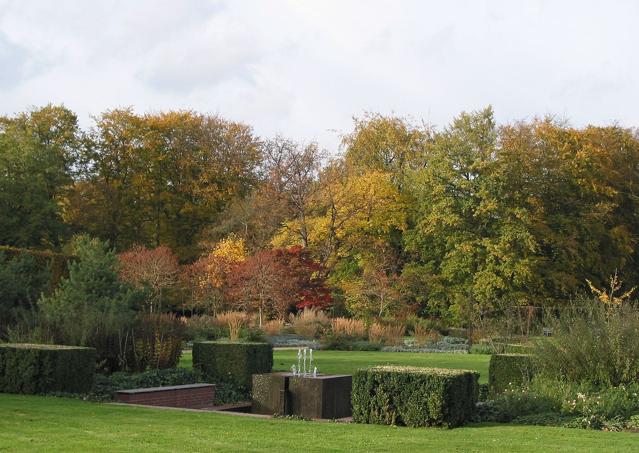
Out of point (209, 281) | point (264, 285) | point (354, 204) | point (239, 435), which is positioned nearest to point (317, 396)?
point (239, 435)

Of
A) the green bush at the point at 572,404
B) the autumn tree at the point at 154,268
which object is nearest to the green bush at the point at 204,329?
the autumn tree at the point at 154,268

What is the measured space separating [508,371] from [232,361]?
5.27 meters

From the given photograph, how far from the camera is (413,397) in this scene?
1120 cm

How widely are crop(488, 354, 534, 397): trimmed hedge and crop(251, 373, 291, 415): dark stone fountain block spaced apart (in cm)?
358

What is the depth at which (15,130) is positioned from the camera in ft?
142

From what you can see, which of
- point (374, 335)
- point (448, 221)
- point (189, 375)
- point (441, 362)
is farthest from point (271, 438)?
point (448, 221)

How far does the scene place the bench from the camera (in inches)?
563

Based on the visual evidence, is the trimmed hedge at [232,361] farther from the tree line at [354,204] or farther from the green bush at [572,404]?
the tree line at [354,204]

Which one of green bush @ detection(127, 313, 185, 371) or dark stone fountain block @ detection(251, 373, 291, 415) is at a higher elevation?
green bush @ detection(127, 313, 185, 371)

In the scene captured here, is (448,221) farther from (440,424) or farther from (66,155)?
(440,424)

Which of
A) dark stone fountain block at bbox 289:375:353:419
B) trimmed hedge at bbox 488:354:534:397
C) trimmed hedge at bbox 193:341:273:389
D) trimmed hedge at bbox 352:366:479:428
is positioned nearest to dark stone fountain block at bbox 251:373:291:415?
dark stone fountain block at bbox 289:375:353:419

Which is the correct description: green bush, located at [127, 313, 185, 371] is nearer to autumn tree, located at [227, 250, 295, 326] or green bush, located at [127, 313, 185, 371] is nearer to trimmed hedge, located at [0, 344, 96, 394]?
trimmed hedge, located at [0, 344, 96, 394]

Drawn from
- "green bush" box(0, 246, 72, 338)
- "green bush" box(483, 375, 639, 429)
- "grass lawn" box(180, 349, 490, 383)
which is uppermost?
"green bush" box(0, 246, 72, 338)

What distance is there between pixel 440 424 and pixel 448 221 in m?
29.5
